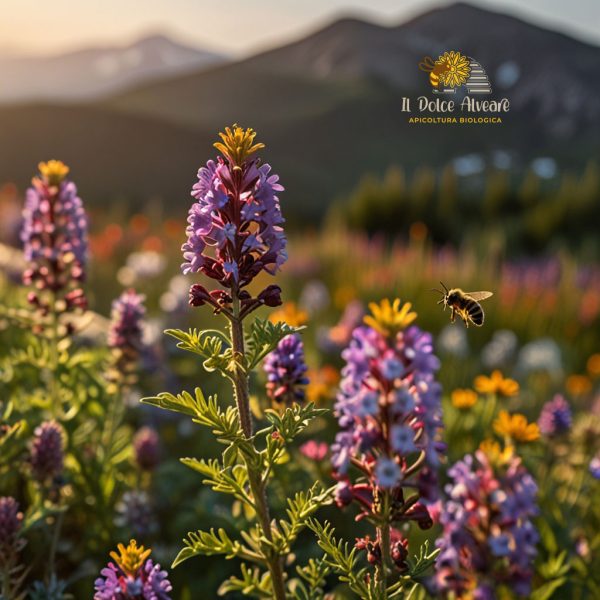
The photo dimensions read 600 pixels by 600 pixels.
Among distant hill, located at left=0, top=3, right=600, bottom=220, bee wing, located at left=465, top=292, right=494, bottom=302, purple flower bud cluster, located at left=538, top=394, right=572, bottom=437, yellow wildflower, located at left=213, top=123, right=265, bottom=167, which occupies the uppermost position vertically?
distant hill, located at left=0, top=3, right=600, bottom=220

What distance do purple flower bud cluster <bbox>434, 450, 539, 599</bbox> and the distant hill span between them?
27.3 m

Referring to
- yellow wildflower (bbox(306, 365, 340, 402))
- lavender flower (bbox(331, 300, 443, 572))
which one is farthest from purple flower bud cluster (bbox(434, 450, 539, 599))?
yellow wildflower (bbox(306, 365, 340, 402))

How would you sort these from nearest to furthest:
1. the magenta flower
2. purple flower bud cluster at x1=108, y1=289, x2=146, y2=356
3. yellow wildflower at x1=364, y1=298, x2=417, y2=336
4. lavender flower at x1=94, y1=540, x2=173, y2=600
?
1. yellow wildflower at x1=364, y1=298, x2=417, y2=336
2. lavender flower at x1=94, y1=540, x2=173, y2=600
3. the magenta flower
4. purple flower bud cluster at x1=108, y1=289, x2=146, y2=356

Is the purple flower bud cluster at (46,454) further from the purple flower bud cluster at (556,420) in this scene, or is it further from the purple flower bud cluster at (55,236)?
the purple flower bud cluster at (556,420)

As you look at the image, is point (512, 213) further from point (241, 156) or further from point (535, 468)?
point (241, 156)

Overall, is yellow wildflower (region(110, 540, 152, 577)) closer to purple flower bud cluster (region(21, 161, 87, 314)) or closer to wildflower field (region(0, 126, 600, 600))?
wildflower field (region(0, 126, 600, 600))

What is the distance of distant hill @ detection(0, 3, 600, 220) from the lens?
104ft

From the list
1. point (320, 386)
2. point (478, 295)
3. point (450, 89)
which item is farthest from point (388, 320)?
point (450, 89)

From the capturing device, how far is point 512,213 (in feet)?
69.5

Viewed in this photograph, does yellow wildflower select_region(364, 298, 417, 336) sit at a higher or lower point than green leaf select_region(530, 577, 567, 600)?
higher

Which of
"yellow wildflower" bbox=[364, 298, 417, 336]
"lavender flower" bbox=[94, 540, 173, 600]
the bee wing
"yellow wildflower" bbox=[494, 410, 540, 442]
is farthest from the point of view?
"yellow wildflower" bbox=[494, 410, 540, 442]

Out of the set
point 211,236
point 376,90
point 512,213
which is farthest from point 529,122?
point 211,236

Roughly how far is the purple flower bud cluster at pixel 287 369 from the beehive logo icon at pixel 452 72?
3.29m

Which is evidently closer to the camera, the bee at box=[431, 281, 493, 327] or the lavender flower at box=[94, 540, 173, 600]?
the lavender flower at box=[94, 540, 173, 600]
